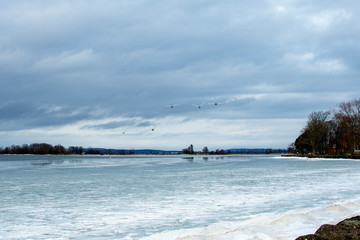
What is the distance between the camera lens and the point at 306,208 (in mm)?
13227

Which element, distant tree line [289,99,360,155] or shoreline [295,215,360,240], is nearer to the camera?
shoreline [295,215,360,240]

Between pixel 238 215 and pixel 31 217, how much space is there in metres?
7.10

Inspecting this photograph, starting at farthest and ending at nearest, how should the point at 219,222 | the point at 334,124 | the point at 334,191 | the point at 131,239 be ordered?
1. the point at 334,124
2. the point at 334,191
3. the point at 219,222
4. the point at 131,239

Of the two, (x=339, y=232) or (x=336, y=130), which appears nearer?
(x=339, y=232)

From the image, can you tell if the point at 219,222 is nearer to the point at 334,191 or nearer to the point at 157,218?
the point at 157,218

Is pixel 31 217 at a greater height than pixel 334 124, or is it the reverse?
pixel 334 124

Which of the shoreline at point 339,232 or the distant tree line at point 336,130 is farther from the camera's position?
the distant tree line at point 336,130

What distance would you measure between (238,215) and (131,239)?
4.51 meters

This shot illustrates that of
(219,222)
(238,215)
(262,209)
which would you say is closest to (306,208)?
(262,209)

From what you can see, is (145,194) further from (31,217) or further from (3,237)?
(3,237)

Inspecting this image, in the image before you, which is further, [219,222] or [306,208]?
[306,208]

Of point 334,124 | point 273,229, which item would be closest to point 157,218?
point 273,229

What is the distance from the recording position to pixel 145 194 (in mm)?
17969

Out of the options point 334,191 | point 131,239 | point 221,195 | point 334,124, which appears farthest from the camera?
point 334,124
